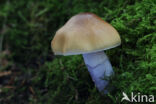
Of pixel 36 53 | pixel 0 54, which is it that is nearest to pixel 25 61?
pixel 36 53

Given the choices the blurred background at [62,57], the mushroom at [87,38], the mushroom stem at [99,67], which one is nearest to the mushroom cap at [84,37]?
the mushroom at [87,38]

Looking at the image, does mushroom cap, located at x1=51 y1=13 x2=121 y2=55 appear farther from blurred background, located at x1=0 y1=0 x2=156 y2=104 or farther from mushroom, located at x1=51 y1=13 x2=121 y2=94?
blurred background, located at x1=0 y1=0 x2=156 y2=104

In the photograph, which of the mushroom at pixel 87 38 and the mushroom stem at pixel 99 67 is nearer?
the mushroom at pixel 87 38

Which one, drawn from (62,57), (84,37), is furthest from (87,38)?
(62,57)

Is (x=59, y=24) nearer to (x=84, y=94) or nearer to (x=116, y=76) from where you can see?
(x=84, y=94)

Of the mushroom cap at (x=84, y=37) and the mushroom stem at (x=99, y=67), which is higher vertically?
the mushroom cap at (x=84, y=37)

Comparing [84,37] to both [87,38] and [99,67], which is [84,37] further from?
[99,67]

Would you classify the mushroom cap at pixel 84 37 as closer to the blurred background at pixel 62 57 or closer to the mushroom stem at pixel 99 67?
the mushroom stem at pixel 99 67
